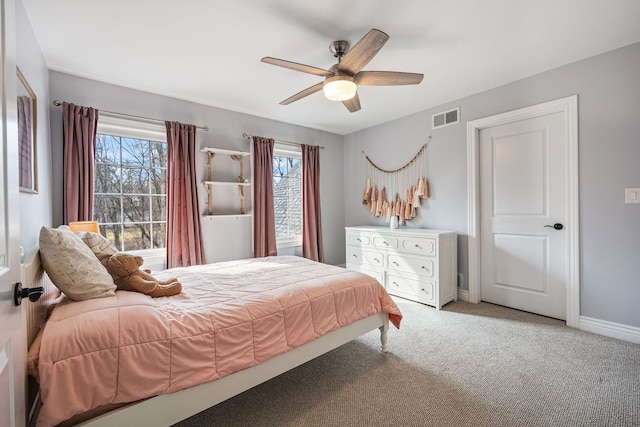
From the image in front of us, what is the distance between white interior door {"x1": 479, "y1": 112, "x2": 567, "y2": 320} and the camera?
9.20ft

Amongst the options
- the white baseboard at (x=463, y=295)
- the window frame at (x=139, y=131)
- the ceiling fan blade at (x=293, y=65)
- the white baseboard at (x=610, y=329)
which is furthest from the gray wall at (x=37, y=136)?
the white baseboard at (x=610, y=329)

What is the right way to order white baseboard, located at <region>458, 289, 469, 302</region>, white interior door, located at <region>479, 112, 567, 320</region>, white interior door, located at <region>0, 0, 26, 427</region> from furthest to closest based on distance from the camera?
white baseboard, located at <region>458, 289, 469, 302</region>, white interior door, located at <region>479, 112, 567, 320</region>, white interior door, located at <region>0, 0, 26, 427</region>

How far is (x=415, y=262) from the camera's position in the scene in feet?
11.1

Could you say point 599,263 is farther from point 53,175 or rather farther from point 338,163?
point 53,175

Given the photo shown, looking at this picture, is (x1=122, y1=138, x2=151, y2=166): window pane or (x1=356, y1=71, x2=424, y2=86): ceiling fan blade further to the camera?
(x1=122, y1=138, x2=151, y2=166): window pane

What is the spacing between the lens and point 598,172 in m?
2.51

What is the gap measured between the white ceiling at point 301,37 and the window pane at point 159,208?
1.17 meters

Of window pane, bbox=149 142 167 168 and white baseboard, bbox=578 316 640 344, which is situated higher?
window pane, bbox=149 142 167 168

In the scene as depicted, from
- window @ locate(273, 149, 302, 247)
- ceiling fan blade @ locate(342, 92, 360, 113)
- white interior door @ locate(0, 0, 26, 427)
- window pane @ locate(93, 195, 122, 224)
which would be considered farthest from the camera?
window @ locate(273, 149, 302, 247)

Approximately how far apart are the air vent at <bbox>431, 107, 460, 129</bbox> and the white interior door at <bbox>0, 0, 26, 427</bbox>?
3.71 metres

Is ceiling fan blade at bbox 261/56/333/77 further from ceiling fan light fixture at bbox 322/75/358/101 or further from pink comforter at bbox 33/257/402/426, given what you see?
pink comforter at bbox 33/257/402/426

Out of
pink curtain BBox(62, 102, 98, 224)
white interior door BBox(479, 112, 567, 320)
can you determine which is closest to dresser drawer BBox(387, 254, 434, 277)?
white interior door BBox(479, 112, 567, 320)

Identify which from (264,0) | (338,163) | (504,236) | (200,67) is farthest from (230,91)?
(504,236)

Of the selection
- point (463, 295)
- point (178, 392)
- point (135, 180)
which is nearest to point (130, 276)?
point (178, 392)
